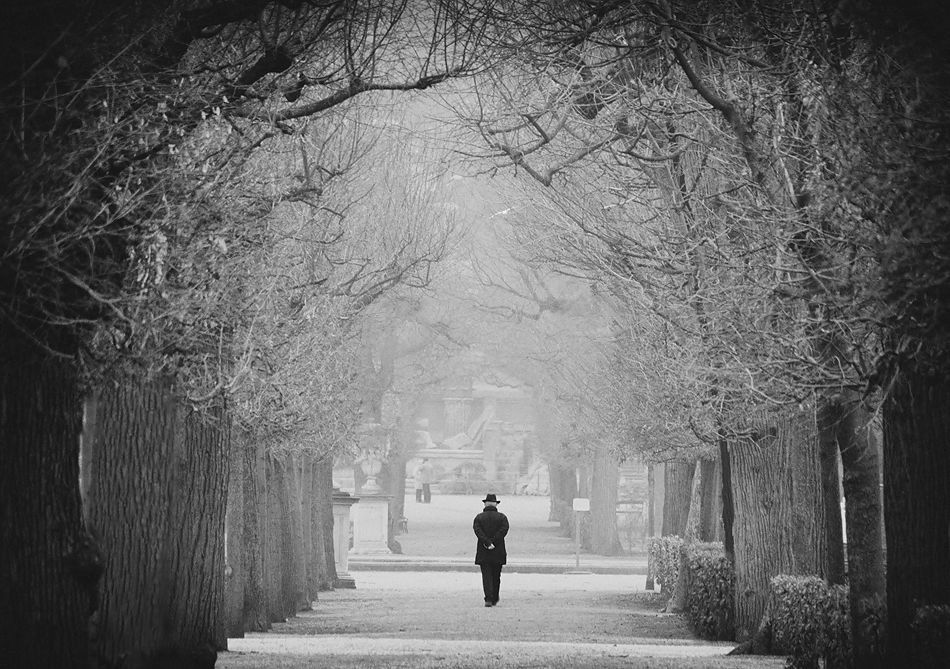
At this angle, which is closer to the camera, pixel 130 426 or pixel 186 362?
pixel 130 426

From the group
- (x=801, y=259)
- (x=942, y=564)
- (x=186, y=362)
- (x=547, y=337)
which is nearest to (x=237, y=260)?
(x=186, y=362)

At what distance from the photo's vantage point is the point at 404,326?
140 ft

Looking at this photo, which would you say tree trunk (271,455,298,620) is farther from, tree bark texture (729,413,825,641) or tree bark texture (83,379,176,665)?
tree bark texture (83,379,176,665)

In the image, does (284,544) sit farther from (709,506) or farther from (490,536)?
(709,506)

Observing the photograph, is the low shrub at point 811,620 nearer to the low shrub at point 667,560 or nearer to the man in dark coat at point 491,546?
the man in dark coat at point 491,546

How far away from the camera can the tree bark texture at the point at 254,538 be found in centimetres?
1753

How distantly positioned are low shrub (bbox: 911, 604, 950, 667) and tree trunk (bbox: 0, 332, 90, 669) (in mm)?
5023

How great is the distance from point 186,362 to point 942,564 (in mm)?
5646

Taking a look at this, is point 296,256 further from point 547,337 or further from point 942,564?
point 547,337

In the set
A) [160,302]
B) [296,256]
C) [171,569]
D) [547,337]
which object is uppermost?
[547,337]

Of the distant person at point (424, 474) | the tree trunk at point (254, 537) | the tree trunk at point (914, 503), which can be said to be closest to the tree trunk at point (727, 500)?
the tree trunk at point (254, 537)

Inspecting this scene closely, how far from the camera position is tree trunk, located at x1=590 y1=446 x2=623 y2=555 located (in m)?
40.7

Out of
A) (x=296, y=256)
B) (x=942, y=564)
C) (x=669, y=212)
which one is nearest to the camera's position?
(x=942, y=564)

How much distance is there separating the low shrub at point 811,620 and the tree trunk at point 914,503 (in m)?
1.54
